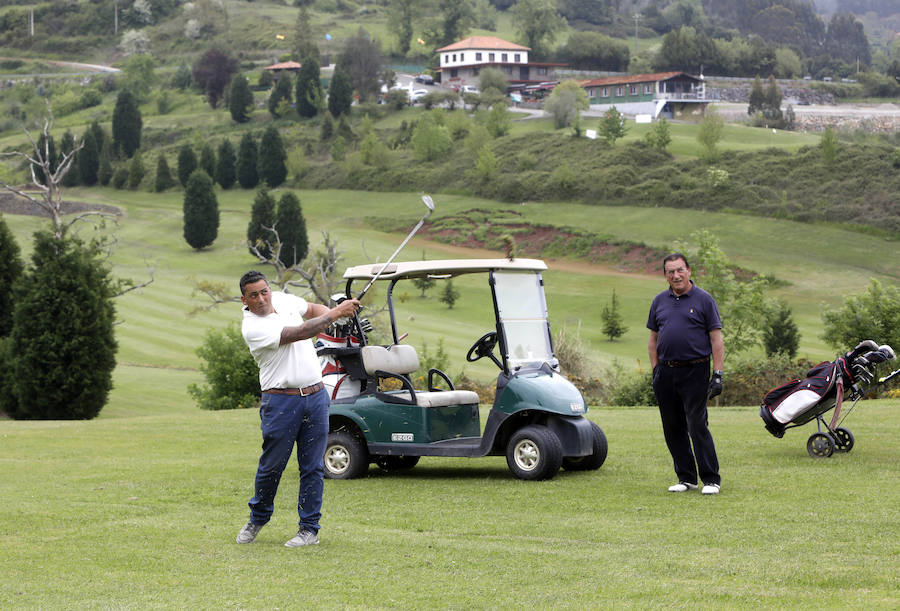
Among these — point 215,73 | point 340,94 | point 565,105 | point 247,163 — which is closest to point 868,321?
point 247,163

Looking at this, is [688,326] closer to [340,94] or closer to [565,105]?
[565,105]

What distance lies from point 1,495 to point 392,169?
78.7 meters

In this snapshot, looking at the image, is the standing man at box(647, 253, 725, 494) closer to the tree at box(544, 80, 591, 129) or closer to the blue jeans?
the blue jeans

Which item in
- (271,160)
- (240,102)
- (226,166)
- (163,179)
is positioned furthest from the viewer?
(240,102)

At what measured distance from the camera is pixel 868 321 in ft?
78.6

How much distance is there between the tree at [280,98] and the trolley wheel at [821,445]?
107 metres

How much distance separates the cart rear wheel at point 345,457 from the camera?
11.0 metres

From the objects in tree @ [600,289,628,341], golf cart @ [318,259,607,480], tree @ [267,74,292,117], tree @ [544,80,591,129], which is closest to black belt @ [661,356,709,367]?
golf cart @ [318,259,607,480]

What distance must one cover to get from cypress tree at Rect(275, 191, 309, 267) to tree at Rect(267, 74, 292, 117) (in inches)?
2191

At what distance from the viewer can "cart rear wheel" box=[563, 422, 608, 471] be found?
1094 cm

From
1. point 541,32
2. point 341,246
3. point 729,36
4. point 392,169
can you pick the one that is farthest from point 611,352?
point 729,36

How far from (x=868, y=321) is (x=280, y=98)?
326ft

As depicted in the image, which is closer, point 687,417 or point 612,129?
point 687,417

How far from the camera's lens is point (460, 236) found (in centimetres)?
6488
